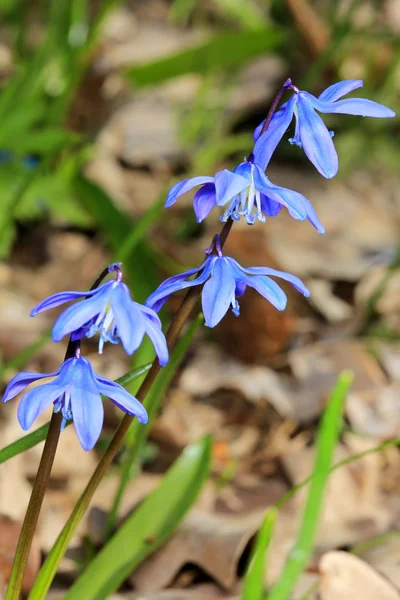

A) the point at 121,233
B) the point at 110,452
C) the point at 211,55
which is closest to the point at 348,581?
the point at 110,452

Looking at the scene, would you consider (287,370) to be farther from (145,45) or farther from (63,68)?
(145,45)

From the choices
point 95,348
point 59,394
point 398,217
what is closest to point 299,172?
point 398,217

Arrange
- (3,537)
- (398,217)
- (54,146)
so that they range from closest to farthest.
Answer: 1. (3,537)
2. (54,146)
3. (398,217)

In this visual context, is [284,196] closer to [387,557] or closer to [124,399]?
[124,399]

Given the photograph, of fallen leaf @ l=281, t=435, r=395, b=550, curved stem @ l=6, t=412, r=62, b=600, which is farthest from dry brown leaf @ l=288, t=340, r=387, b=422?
curved stem @ l=6, t=412, r=62, b=600

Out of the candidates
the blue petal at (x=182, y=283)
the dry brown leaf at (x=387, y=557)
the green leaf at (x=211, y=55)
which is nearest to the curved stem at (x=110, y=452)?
the blue petal at (x=182, y=283)
